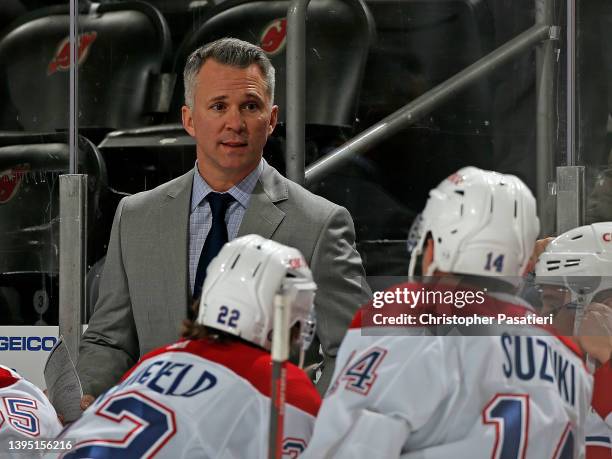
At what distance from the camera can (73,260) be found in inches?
95.4

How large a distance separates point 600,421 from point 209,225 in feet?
2.86

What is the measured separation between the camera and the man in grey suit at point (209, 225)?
225 cm

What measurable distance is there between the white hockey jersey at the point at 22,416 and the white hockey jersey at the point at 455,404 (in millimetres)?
660

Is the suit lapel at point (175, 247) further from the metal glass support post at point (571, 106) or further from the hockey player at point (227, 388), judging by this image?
the metal glass support post at point (571, 106)

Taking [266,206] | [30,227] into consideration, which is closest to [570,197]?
[266,206]

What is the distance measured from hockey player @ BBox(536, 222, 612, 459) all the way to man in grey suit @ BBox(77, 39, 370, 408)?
38 cm

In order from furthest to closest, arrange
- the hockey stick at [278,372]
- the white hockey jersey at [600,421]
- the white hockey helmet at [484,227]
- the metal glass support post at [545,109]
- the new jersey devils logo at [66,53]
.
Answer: the new jersey devils logo at [66,53] < the metal glass support post at [545,109] < the white hockey jersey at [600,421] < the white hockey helmet at [484,227] < the hockey stick at [278,372]

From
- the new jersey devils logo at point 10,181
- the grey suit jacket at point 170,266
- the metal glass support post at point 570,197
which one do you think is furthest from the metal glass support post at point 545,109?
the new jersey devils logo at point 10,181

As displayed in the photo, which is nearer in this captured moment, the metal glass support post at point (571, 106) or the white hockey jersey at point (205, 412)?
Answer: the white hockey jersey at point (205, 412)

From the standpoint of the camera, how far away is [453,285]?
82.8 inches

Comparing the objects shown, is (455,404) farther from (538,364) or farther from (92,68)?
(92,68)

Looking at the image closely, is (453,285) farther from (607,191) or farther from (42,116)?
(42,116)

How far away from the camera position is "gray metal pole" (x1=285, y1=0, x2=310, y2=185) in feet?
7.71

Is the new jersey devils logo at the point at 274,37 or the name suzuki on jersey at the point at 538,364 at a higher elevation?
the new jersey devils logo at the point at 274,37
